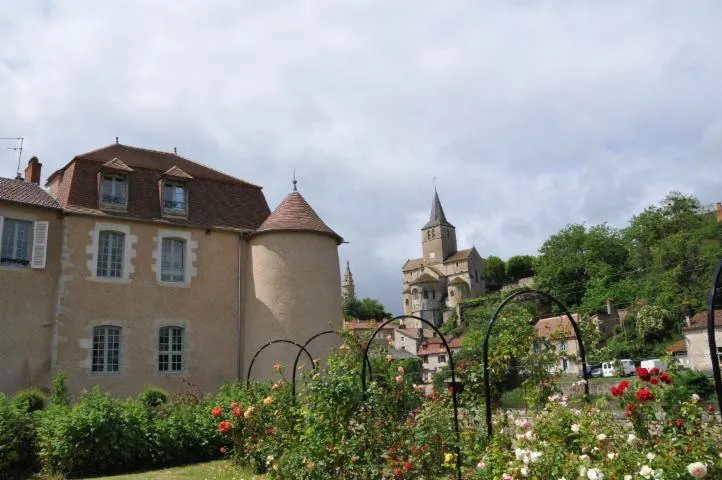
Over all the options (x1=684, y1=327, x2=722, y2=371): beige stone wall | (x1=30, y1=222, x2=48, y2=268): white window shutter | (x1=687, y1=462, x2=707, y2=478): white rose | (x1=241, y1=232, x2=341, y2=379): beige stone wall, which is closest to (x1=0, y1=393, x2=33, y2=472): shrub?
(x1=30, y1=222, x2=48, y2=268): white window shutter

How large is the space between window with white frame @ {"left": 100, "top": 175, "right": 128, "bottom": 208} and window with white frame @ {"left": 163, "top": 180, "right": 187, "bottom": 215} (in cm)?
121

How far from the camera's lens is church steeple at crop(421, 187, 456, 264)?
9938cm

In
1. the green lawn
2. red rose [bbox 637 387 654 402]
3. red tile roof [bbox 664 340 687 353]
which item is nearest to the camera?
red rose [bbox 637 387 654 402]

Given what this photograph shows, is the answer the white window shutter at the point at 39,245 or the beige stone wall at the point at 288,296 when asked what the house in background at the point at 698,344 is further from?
the white window shutter at the point at 39,245

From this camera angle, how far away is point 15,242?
51.4ft

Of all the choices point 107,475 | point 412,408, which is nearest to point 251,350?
point 107,475

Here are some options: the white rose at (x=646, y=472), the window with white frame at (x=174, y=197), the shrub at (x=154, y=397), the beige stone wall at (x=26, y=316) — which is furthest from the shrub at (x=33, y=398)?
the white rose at (x=646, y=472)

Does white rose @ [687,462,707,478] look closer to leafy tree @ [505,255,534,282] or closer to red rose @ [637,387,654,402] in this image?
red rose @ [637,387,654,402]

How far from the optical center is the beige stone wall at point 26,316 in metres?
14.9

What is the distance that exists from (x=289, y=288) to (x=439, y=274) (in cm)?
Answer: 8063

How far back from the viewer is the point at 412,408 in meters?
7.87

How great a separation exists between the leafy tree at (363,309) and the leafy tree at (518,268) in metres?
22.0

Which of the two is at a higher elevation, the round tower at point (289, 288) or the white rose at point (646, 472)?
the round tower at point (289, 288)

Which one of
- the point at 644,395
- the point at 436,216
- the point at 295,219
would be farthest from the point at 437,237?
the point at 644,395
